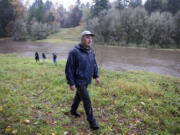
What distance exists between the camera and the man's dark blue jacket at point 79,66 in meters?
2.88

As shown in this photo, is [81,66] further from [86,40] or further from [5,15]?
[5,15]

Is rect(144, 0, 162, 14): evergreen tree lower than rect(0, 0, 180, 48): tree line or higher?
higher

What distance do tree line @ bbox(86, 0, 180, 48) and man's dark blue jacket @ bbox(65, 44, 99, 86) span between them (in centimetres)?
3334

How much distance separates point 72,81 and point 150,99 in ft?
11.0

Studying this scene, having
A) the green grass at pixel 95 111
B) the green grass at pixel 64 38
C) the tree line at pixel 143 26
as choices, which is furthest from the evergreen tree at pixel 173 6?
the green grass at pixel 95 111

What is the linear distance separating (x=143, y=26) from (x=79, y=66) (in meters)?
44.7

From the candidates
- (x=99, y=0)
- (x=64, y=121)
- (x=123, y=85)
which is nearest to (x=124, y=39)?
(x=99, y=0)

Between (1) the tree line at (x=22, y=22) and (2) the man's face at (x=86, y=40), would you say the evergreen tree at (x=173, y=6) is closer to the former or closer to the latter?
(1) the tree line at (x=22, y=22)

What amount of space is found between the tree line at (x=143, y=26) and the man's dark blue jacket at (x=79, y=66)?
33.3 m

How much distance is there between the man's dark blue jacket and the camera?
2.88m

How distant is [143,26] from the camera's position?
42094mm

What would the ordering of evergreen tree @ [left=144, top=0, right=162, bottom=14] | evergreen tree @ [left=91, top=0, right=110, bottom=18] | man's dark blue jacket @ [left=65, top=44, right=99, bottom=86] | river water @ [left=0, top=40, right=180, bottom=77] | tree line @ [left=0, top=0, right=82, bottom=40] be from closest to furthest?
man's dark blue jacket @ [left=65, top=44, right=99, bottom=86] → river water @ [left=0, top=40, right=180, bottom=77] → evergreen tree @ [left=144, top=0, right=162, bottom=14] → evergreen tree @ [left=91, top=0, right=110, bottom=18] → tree line @ [left=0, top=0, right=82, bottom=40]

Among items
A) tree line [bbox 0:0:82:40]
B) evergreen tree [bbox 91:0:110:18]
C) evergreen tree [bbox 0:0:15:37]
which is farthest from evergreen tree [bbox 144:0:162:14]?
evergreen tree [bbox 0:0:15:37]

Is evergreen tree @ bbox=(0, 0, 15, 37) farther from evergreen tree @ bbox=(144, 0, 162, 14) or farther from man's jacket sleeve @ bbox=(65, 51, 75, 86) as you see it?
man's jacket sleeve @ bbox=(65, 51, 75, 86)
